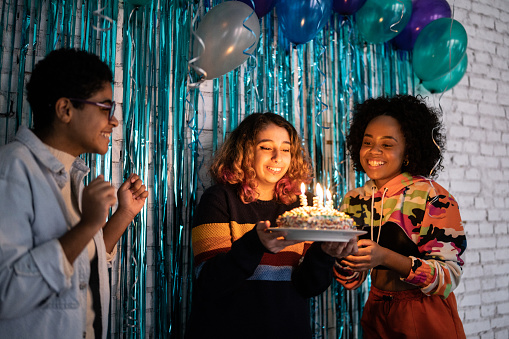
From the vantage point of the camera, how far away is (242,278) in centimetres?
159

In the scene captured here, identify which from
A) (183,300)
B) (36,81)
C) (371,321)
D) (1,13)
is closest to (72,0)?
(1,13)

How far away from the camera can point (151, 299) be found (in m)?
2.17

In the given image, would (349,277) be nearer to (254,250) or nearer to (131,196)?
(254,250)

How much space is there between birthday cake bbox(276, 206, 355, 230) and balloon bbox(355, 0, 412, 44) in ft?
4.30

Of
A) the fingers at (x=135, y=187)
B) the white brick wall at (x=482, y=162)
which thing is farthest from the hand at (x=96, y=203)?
the white brick wall at (x=482, y=162)

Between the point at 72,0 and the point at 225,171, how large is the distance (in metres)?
1.10

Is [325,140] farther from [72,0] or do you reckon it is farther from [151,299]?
[72,0]

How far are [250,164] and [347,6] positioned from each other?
46.5 inches

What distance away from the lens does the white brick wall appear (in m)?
3.10

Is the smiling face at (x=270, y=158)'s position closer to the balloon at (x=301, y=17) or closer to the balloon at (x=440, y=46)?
the balloon at (x=301, y=17)

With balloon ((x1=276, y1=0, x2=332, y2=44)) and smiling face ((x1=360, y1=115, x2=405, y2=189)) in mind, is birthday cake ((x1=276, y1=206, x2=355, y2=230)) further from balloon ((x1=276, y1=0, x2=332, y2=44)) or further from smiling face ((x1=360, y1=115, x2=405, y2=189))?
balloon ((x1=276, y1=0, x2=332, y2=44))

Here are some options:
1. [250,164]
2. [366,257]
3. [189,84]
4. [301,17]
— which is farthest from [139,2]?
[366,257]

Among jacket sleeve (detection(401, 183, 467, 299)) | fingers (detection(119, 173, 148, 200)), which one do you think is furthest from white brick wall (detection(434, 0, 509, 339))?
fingers (detection(119, 173, 148, 200))

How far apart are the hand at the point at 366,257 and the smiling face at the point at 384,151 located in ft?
1.38
